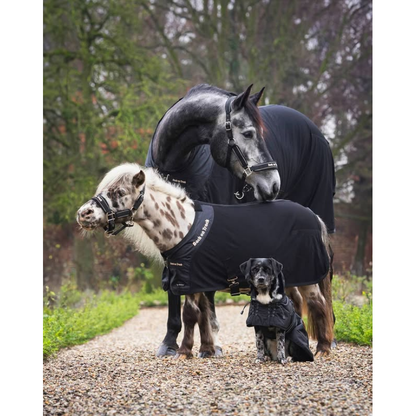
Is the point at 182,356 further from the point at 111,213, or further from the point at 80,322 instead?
→ the point at 80,322

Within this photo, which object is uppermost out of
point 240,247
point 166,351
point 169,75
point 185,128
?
point 169,75

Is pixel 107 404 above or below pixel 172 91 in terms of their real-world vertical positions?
below

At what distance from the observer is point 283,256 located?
15.4 ft

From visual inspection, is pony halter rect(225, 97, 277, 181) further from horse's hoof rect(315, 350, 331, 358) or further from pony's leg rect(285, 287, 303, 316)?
horse's hoof rect(315, 350, 331, 358)

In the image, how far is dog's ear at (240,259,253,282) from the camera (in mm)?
4508

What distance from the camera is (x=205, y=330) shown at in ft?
17.5

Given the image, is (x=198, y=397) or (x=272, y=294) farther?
(x=272, y=294)

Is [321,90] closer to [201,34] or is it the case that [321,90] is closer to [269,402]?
[201,34]

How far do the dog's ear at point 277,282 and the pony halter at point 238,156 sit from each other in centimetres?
70

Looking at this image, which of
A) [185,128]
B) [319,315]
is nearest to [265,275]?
[319,315]

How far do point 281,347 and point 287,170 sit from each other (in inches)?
75.4

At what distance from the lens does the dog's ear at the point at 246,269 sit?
4.51 metres

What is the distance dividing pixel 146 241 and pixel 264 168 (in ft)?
3.71
